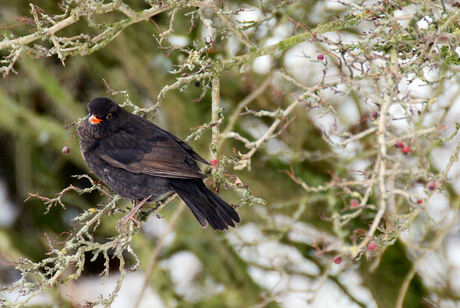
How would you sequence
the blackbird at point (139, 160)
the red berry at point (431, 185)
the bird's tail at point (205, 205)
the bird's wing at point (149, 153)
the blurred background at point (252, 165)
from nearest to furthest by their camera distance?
the red berry at point (431, 185)
the bird's tail at point (205, 205)
the blackbird at point (139, 160)
the bird's wing at point (149, 153)
the blurred background at point (252, 165)

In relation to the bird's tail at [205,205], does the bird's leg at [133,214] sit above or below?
above

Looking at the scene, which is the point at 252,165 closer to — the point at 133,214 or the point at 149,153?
the point at 149,153

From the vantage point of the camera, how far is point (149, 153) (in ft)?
13.8

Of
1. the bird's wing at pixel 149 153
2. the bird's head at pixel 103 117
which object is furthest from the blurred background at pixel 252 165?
the bird's head at pixel 103 117

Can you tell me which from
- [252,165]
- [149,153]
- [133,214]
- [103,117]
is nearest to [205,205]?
[133,214]

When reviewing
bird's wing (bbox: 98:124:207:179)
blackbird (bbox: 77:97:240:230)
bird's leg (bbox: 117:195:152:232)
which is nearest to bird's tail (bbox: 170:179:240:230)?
blackbird (bbox: 77:97:240:230)

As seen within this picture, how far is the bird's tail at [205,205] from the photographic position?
368 centimetres

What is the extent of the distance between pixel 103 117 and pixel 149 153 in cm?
40

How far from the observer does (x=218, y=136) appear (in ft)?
10.9

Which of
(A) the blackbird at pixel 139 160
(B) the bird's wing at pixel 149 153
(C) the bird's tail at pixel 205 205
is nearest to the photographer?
(C) the bird's tail at pixel 205 205

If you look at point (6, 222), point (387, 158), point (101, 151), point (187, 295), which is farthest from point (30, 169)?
point (387, 158)

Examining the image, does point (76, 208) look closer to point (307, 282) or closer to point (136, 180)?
point (307, 282)

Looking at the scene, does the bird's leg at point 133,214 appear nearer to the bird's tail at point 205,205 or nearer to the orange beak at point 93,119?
the bird's tail at point 205,205

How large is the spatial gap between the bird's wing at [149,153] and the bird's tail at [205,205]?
0.10 m
